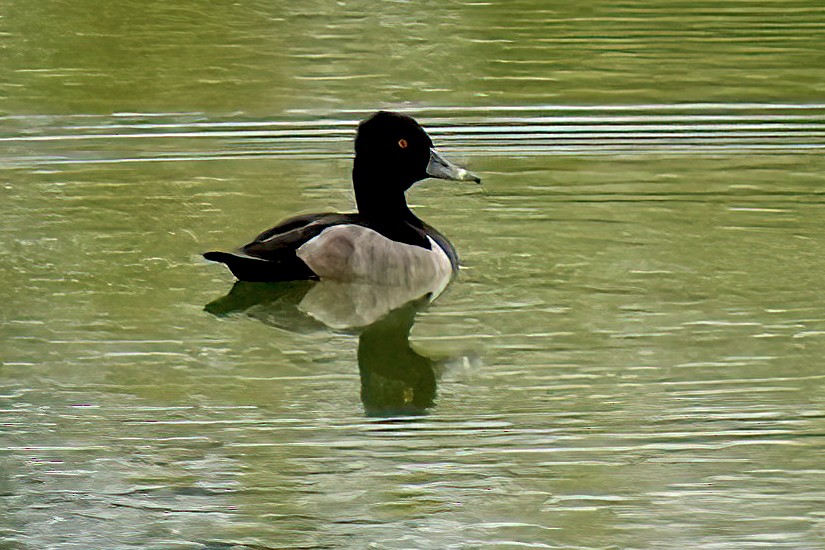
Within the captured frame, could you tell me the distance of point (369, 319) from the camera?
9117 mm

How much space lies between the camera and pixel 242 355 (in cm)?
843

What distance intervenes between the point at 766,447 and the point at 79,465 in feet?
8.68

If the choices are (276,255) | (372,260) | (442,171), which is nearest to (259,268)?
(276,255)

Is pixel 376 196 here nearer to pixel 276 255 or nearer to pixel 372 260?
pixel 372 260

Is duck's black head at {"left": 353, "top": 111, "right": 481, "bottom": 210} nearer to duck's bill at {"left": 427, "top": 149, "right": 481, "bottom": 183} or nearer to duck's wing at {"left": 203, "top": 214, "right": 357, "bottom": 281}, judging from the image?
duck's bill at {"left": 427, "top": 149, "right": 481, "bottom": 183}

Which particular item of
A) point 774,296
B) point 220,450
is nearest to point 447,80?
point 774,296

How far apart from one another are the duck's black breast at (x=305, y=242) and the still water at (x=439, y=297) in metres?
0.16

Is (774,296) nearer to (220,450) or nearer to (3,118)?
(220,450)

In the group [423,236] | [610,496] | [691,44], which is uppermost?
[691,44]

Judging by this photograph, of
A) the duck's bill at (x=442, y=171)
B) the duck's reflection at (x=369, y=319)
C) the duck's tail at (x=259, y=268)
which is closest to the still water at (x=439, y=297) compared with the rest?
the duck's reflection at (x=369, y=319)

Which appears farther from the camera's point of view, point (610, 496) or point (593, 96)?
point (593, 96)

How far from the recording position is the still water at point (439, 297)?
6.76 metres

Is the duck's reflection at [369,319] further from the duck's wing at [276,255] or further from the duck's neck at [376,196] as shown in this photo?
the duck's neck at [376,196]

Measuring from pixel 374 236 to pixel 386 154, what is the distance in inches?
18.5
